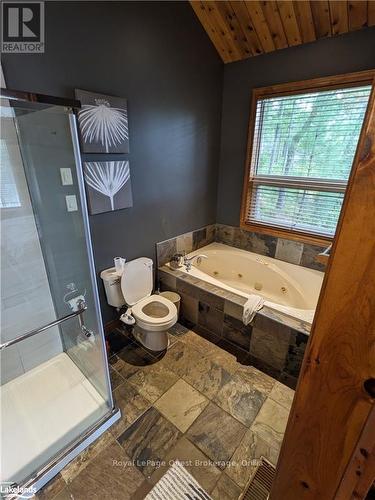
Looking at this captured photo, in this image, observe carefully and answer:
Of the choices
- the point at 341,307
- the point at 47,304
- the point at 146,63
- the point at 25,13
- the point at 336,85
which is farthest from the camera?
the point at 336,85

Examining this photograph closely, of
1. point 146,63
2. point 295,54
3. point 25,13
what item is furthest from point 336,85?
point 25,13

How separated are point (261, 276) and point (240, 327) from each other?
92 cm

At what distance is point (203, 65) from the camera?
2.48 metres

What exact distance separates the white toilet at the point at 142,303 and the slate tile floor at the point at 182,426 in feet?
0.52

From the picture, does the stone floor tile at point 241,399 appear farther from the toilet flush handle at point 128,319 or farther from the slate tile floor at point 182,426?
the toilet flush handle at point 128,319

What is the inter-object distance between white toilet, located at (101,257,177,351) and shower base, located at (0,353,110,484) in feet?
1.83

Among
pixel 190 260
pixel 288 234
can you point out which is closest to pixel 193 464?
pixel 190 260

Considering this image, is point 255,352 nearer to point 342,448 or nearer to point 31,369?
point 342,448

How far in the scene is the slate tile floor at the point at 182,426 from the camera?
1309mm

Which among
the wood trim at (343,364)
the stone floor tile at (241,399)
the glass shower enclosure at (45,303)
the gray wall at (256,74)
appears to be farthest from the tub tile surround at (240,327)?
the gray wall at (256,74)

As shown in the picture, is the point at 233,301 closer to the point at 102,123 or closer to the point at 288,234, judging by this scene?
the point at 288,234

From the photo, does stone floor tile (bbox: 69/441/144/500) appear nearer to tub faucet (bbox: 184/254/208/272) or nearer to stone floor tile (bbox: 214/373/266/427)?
stone floor tile (bbox: 214/373/266/427)

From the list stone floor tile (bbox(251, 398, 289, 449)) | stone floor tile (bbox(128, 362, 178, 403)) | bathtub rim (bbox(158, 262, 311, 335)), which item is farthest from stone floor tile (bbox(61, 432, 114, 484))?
bathtub rim (bbox(158, 262, 311, 335))

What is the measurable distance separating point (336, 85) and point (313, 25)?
525mm
